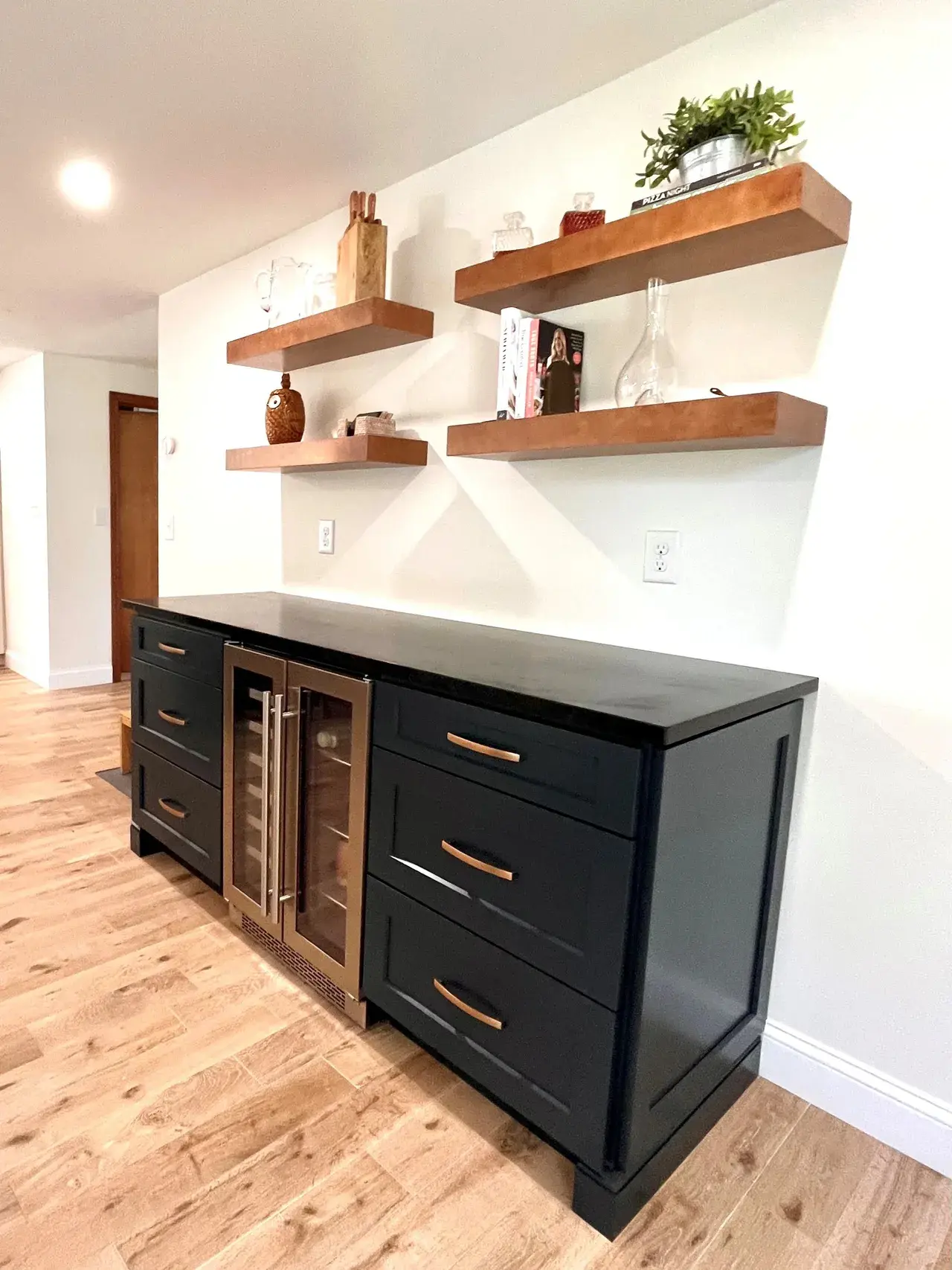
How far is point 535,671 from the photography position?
1.46 metres

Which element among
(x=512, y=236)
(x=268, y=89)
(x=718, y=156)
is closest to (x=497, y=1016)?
(x=718, y=156)

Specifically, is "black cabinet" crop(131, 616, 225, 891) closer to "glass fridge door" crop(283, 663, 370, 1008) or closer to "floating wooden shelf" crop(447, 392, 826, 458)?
"glass fridge door" crop(283, 663, 370, 1008)

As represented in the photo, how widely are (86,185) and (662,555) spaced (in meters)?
2.12

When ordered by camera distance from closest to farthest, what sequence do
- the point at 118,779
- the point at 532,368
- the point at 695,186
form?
the point at 695,186 → the point at 532,368 → the point at 118,779

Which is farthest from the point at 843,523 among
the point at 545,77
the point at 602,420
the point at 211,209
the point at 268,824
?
the point at 211,209

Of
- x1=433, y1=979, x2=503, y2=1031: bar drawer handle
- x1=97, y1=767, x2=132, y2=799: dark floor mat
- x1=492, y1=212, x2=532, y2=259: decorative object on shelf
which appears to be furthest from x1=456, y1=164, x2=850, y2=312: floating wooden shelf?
x1=97, y1=767, x2=132, y2=799: dark floor mat

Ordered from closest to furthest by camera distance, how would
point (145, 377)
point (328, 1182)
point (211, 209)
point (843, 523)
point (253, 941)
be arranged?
point (328, 1182) < point (843, 523) < point (253, 941) < point (211, 209) < point (145, 377)

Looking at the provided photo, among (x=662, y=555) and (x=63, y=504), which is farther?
(x=63, y=504)

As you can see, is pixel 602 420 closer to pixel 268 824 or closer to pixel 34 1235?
pixel 268 824

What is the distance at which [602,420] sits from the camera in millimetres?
1567

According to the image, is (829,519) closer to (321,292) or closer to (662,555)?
(662,555)

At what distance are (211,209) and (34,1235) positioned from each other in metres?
2.73

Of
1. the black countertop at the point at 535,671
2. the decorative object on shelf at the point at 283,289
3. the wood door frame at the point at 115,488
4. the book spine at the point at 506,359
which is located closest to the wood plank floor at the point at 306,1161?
the black countertop at the point at 535,671

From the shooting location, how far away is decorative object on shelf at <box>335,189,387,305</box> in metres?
2.20
